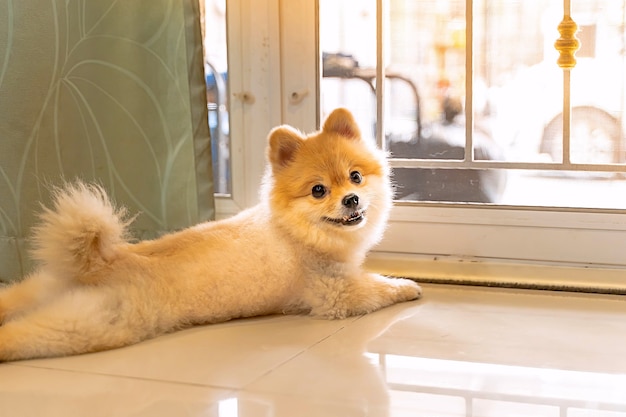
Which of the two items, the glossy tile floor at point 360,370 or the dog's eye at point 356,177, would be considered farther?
the dog's eye at point 356,177

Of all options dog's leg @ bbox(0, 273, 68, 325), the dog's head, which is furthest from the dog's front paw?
dog's leg @ bbox(0, 273, 68, 325)

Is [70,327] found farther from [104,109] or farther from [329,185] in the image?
[104,109]

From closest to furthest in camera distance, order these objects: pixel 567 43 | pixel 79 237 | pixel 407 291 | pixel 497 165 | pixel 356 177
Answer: pixel 79 237 → pixel 356 177 → pixel 407 291 → pixel 567 43 → pixel 497 165

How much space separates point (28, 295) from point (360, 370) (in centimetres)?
66

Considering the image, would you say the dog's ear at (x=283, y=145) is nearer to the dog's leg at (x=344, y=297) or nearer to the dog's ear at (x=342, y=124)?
the dog's ear at (x=342, y=124)

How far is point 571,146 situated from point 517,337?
635 millimetres

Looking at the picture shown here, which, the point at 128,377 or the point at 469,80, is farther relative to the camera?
the point at 469,80

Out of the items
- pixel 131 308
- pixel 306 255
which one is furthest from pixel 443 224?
→ pixel 131 308

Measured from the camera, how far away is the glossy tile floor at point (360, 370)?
45.3 inches

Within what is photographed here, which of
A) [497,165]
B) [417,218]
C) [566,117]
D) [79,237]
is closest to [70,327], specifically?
[79,237]

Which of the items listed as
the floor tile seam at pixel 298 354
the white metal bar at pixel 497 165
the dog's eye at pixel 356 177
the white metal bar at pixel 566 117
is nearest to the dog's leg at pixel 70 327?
the floor tile seam at pixel 298 354

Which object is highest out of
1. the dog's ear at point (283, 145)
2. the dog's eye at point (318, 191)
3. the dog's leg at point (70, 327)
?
the dog's ear at point (283, 145)

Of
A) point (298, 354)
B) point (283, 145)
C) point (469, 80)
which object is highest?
point (469, 80)

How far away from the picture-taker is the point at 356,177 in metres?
1.66
